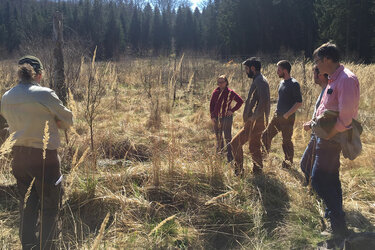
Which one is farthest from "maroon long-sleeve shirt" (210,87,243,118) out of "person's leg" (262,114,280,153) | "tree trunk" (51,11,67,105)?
"tree trunk" (51,11,67,105)

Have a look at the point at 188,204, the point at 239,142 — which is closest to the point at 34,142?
the point at 188,204

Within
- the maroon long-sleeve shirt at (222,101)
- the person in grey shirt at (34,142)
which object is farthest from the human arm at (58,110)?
the maroon long-sleeve shirt at (222,101)

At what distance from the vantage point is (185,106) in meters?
9.08

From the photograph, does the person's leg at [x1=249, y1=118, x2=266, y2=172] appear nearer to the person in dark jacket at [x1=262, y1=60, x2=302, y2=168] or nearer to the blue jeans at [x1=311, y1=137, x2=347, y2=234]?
the person in dark jacket at [x1=262, y1=60, x2=302, y2=168]

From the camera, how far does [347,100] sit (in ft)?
6.70

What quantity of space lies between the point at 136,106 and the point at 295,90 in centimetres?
518

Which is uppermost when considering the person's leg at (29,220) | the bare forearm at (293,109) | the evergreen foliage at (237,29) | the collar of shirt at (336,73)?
the evergreen foliage at (237,29)

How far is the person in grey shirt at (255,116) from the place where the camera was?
11.3ft

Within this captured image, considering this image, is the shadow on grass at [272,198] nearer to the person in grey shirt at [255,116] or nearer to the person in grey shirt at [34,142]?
the person in grey shirt at [255,116]

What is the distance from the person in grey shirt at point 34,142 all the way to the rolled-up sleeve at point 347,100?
6.99ft

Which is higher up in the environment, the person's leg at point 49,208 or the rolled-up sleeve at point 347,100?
the rolled-up sleeve at point 347,100

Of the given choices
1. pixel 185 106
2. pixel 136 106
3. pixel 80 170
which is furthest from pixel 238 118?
pixel 80 170

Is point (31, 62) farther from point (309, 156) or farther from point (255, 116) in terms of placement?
point (309, 156)

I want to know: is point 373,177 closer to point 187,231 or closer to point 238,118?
point 187,231
